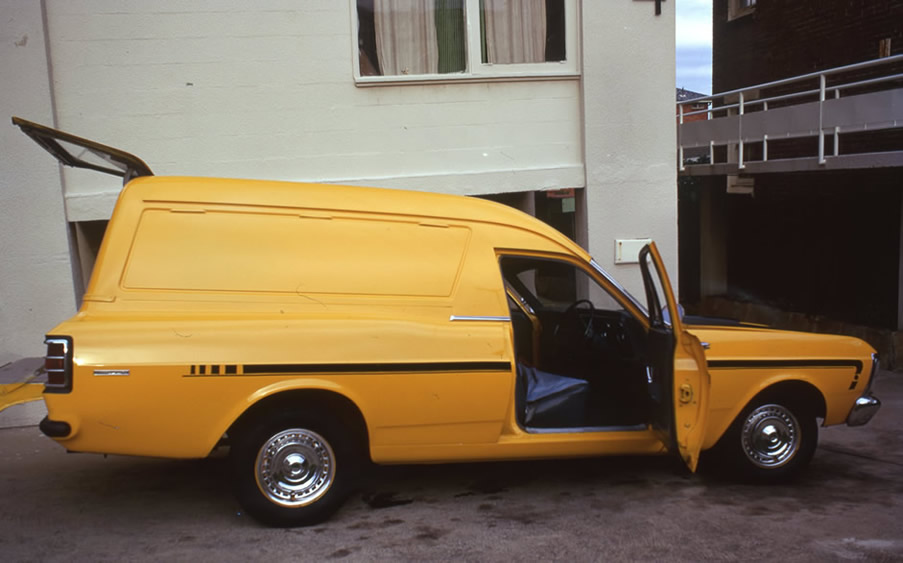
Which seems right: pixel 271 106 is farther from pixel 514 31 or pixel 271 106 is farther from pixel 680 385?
pixel 680 385

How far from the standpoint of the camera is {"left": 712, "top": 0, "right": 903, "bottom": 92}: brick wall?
12.2 metres

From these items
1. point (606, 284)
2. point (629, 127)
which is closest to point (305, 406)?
point (606, 284)

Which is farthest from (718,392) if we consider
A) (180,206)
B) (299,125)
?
(299,125)

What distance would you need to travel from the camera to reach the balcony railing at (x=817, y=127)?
959cm

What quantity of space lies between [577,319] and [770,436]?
149cm

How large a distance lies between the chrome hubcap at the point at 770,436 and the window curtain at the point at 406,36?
5.16 m

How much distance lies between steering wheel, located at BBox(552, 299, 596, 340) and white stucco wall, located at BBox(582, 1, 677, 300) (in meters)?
3.36

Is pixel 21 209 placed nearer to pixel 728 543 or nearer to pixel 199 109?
pixel 199 109

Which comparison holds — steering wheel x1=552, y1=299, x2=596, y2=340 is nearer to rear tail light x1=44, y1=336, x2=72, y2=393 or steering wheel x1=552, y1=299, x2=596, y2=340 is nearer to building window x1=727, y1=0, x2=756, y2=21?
rear tail light x1=44, y1=336, x2=72, y2=393

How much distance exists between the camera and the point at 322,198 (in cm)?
515

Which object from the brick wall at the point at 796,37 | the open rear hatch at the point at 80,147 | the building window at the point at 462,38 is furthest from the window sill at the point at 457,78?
the brick wall at the point at 796,37

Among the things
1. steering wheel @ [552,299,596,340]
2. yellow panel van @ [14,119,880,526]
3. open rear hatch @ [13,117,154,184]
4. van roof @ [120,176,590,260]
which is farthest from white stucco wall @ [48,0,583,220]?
van roof @ [120,176,590,260]

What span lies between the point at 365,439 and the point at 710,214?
10883mm

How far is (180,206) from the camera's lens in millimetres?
4930
